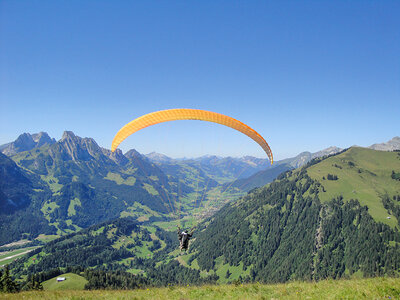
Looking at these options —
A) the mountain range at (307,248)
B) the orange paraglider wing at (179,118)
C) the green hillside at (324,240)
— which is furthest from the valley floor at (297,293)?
the green hillside at (324,240)

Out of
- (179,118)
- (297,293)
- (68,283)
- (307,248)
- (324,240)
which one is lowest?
(307,248)

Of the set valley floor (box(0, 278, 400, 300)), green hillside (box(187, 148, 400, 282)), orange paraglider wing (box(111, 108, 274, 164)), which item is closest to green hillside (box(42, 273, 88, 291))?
orange paraglider wing (box(111, 108, 274, 164))

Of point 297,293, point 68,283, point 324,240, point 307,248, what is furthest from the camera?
point 307,248

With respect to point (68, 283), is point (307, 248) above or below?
below

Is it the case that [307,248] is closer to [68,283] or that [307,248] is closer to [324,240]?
[324,240]

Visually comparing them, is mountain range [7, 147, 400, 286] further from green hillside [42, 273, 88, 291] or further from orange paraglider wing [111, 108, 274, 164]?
orange paraglider wing [111, 108, 274, 164]

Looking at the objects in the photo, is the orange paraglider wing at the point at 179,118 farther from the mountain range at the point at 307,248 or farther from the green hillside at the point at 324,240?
the green hillside at the point at 324,240

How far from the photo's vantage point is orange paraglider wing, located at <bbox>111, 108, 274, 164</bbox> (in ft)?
66.1

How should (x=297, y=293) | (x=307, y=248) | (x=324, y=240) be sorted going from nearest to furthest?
1. (x=297, y=293)
2. (x=324, y=240)
3. (x=307, y=248)

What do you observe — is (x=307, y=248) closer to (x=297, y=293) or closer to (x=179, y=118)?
(x=179, y=118)

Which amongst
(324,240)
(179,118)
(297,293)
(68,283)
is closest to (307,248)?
(324,240)

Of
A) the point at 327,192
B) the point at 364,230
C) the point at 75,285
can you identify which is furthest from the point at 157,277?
the point at 327,192

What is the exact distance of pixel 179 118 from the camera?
21.0 meters

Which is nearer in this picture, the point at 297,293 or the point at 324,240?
the point at 297,293
